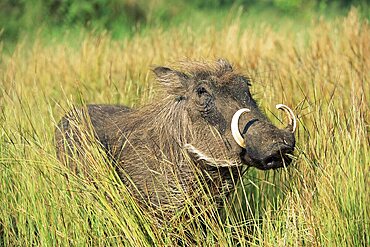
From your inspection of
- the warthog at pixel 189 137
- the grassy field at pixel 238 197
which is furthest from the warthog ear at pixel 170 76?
the grassy field at pixel 238 197

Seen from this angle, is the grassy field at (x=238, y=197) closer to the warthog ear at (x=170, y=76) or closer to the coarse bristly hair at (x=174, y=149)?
the coarse bristly hair at (x=174, y=149)

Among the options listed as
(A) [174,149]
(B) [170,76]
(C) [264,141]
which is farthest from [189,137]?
(C) [264,141]

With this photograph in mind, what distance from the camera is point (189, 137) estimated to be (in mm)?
3906

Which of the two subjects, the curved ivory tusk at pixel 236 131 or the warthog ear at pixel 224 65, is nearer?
the curved ivory tusk at pixel 236 131

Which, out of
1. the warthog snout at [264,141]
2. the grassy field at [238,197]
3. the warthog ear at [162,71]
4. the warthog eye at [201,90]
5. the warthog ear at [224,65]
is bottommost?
the grassy field at [238,197]

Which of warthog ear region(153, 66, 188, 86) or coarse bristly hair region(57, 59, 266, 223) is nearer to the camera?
coarse bristly hair region(57, 59, 266, 223)

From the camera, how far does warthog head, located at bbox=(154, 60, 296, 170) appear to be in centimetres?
346

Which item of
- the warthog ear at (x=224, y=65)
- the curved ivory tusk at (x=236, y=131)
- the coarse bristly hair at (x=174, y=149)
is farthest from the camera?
the warthog ear at (x=224, y=65)

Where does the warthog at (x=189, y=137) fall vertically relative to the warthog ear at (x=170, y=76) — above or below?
below

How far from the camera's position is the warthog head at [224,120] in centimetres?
346

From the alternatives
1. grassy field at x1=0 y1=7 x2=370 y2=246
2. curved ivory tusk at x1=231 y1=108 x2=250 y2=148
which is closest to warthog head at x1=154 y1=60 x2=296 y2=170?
curved ivory tusk at x1=231 y1=108 x2=250 y2=148

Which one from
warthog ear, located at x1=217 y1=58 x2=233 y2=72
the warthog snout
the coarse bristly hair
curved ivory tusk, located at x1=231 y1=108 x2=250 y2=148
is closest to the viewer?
the warthog snout

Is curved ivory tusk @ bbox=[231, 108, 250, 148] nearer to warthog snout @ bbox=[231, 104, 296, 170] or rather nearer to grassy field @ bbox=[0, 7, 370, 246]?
warthog snout @ bbox=[231, 104, 296, 170]

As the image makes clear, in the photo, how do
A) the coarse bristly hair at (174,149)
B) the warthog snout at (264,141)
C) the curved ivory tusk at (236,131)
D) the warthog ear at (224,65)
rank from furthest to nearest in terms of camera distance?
the warthog ear at (224,65), the coarse bristly hair at (174,149), the curved ivory tusk at (236,131), the warthog snout at (264,141)
